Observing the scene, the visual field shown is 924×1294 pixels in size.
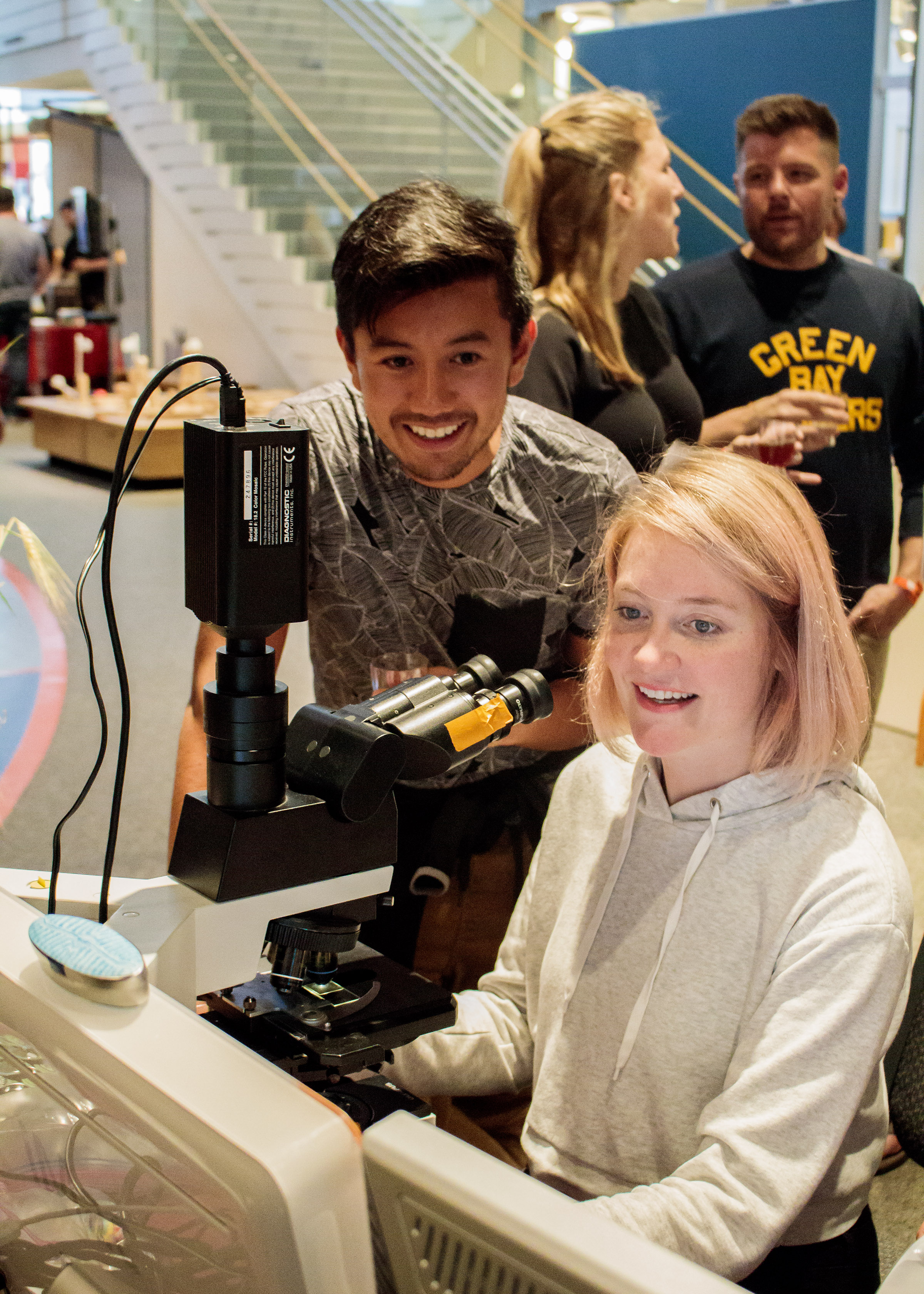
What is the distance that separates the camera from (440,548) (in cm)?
153

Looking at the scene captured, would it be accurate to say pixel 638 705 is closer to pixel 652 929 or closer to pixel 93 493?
pixel 652 929

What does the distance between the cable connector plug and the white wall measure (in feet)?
24.8

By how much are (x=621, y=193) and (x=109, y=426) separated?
486 centimetres

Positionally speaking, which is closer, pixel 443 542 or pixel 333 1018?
pixel 333 1018

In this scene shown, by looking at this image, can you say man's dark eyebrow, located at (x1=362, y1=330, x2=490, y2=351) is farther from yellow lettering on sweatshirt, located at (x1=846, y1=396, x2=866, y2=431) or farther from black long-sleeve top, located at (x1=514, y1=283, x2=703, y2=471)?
yellow lettering on sweatshirt, located at (x1=846, y1=396, x2=866, y2=431)

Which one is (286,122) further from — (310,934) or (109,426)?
(310,934)

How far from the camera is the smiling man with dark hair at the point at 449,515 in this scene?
4.59 ft

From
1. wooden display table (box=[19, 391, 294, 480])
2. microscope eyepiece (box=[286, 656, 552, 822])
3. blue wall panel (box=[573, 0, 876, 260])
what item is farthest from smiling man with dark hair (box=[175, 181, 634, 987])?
wooden display table (box=[19, 391, 294, 480])

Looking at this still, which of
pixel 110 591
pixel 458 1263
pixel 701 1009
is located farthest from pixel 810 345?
pixel 458 1263

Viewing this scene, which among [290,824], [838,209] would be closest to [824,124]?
[838,209]

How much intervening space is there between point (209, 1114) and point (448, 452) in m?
1.06

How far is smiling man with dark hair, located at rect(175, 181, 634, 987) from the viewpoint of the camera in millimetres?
→ 1400

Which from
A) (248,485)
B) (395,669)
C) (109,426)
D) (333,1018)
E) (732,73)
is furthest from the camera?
(109,426)

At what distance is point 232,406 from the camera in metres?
0.75
